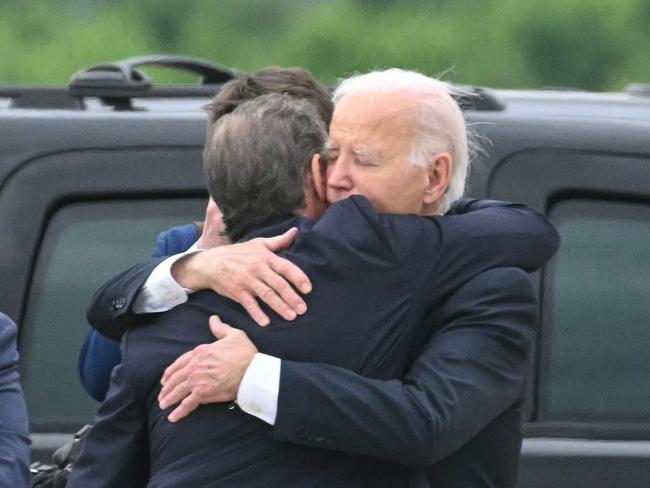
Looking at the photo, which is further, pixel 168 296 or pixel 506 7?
pixel 506 7

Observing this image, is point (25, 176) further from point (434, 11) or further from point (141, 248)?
point (434, 11)

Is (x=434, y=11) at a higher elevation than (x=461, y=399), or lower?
lower

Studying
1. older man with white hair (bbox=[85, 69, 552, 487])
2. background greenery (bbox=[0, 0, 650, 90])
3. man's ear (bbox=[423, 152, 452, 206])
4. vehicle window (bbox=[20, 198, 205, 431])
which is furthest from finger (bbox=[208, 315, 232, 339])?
background greenery (bbox=[0, 0, 650, 90])

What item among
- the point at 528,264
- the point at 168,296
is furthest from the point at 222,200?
the point at 528,264

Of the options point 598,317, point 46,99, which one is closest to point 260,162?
point 598,317

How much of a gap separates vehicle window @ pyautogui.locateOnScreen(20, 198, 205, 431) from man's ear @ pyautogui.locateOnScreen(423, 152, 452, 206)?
830mm

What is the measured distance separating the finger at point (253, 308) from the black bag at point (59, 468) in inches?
16.9

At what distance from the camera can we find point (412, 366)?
2371mm

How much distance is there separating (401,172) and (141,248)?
2.80 feet

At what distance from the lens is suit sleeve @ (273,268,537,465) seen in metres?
2.29

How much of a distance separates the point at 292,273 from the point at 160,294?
8.7 inches

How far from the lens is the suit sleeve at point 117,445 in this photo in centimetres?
242

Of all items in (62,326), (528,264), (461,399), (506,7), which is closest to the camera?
(461,399)

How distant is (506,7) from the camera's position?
59.0 metres
